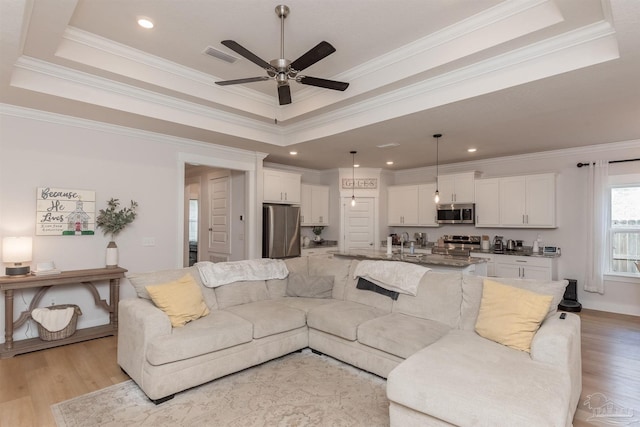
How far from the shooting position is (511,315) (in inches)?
99.5

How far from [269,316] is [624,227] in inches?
228

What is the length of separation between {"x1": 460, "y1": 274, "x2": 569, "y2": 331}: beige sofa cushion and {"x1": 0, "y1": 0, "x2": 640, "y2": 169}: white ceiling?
1.76 metres

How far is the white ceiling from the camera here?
8.62 ft

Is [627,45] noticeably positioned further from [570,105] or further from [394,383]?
[394,383]

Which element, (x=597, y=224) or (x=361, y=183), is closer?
(x=597, y=224)

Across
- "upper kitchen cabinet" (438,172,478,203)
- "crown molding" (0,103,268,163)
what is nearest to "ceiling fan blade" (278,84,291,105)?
"crown molding" (0,103,268,163)

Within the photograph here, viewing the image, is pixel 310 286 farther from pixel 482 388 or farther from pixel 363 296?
pixel 482 388

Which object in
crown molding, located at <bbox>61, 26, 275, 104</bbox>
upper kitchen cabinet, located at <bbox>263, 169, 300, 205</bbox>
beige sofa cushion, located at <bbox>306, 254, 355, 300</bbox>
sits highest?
crown molding, located at <bbox>61, 26, 275, 104</bbox>

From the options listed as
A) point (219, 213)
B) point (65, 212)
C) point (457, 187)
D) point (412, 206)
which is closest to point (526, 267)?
point (457, 187)

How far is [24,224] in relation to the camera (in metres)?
3.77

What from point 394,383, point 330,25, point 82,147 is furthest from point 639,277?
point 82,147

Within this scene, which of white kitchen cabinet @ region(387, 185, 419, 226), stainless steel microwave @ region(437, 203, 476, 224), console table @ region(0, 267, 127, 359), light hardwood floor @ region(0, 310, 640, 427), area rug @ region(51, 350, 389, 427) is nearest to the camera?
area rug @ region(51, 350, 389, 427)

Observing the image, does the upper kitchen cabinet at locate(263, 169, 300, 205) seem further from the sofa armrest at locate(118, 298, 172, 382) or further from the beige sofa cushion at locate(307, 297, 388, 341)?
the sofa armrest at locate(118, 298, 172, 382)

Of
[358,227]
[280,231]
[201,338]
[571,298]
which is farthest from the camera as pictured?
[358,227]
